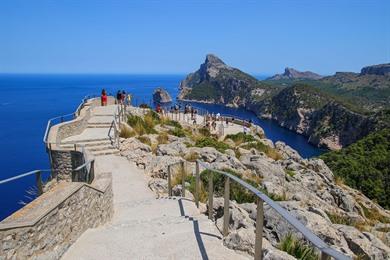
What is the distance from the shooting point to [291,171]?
21000mm

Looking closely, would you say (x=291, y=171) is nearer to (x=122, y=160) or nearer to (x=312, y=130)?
(x=122, y=160)

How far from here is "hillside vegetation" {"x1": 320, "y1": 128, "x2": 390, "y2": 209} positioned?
3925 cm

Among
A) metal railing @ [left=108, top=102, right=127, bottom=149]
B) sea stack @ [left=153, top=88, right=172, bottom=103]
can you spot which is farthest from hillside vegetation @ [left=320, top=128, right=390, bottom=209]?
sea stack @ [left=153, top=88, right=172, bottom=103]

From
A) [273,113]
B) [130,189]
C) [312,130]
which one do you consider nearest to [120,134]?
[130,189]

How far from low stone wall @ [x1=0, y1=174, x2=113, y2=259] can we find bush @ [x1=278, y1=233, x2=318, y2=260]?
3497 millimetres

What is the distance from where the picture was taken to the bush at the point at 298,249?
518cm

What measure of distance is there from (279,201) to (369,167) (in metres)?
40.1

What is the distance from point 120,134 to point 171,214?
1213 centimetres

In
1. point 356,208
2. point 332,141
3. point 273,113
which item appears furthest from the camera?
point 273,113

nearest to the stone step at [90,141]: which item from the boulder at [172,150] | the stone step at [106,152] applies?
the stone step at [106,152]

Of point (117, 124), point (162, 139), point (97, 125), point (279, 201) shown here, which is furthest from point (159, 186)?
point (97, 125)

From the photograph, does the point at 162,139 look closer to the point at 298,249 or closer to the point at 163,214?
the point at 163,214

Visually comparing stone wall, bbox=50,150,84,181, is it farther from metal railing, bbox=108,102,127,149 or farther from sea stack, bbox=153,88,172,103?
sea stack, bbox=153,88,172,103

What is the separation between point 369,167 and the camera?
151 feet
